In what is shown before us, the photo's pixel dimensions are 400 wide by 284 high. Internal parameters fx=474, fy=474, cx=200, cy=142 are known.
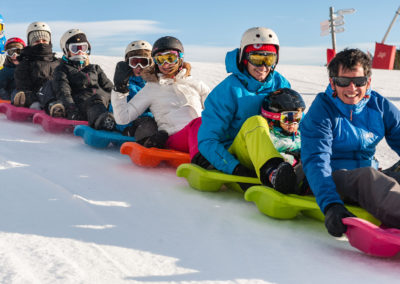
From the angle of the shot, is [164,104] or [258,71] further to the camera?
[164,104]

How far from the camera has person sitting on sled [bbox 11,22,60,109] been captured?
7.02 metres

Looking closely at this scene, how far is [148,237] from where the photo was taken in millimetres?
2668

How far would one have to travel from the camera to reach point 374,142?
287cm

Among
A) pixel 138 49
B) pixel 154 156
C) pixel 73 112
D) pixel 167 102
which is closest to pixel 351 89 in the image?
pixel 154 156

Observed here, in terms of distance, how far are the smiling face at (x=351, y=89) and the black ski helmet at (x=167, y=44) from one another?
6.52 feet

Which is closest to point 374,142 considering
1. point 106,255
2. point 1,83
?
point 106,255

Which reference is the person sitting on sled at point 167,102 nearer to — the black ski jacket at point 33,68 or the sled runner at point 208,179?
the sled runner at point 208,179

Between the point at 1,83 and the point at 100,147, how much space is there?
411 cm

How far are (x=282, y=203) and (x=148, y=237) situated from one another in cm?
84

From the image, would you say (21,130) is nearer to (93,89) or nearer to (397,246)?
(93,89)

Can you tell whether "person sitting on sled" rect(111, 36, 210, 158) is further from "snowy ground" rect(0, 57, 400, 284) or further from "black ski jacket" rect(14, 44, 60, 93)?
"black ski jacket" rect(14, 44, 60, 93)

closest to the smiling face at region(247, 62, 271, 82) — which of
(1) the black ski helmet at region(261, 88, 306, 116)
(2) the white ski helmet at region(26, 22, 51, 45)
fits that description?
A: (1) the black ski helmet at region(261, 88, 306, 116)

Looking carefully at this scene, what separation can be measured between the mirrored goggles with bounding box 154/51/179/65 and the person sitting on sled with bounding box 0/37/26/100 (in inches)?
185

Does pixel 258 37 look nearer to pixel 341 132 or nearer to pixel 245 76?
pixel 245 76
